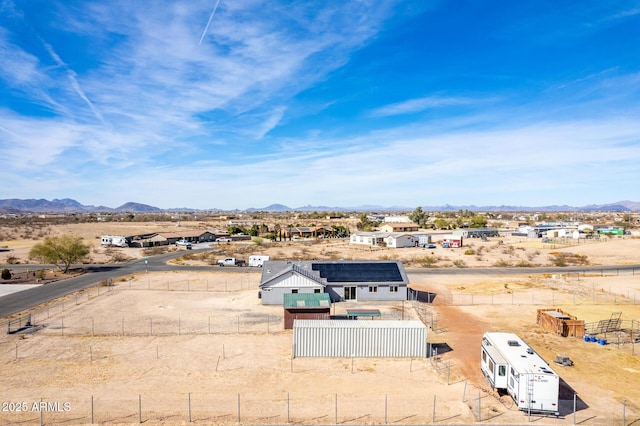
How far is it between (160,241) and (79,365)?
3347 inches

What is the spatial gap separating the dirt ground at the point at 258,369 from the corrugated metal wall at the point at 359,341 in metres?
0.76

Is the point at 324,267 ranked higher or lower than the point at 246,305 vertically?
higher

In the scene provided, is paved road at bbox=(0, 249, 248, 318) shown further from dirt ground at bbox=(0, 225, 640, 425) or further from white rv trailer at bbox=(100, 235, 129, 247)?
white rv trailer at bbox=(100, 235, 129, 247)

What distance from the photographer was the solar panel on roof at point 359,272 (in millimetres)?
46469

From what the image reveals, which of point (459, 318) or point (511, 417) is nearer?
point (511, 417)

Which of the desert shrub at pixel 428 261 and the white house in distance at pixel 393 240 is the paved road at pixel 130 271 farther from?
the white house in distance at pixel 393 240

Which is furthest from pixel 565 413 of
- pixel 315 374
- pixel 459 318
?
pixel 459 318

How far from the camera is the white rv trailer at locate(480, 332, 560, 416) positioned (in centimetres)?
2072

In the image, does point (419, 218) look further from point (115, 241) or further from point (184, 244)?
point (115, 241)

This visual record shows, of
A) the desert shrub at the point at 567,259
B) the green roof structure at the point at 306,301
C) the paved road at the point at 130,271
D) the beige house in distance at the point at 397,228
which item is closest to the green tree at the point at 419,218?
the beige house in distance at the point at 397,228

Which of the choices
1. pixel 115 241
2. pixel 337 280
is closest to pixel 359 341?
pixel 337 280

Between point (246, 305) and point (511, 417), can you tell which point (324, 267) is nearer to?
point (246, 305)

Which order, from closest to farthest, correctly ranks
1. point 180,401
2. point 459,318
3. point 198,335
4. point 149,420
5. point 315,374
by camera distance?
point 149,420 → point 180,401 → point 315,374 → point 198,335 → point 459,318

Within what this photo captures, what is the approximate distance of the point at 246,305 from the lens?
44.1 metres
